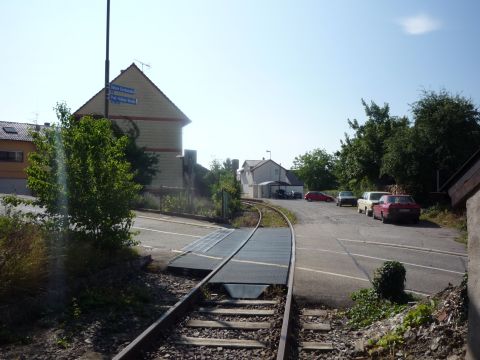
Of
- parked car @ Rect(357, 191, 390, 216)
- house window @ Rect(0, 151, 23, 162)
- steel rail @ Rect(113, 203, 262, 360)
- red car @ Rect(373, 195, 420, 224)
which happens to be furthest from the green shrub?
house window @ Rect(0, 151, 23, 162)

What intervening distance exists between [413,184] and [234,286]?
2469 cm

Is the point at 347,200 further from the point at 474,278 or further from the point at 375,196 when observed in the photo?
the point at 474,278

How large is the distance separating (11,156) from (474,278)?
44115 millimetres

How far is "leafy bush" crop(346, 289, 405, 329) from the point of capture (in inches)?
272

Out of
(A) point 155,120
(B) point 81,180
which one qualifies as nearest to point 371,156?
(A) point 155,120

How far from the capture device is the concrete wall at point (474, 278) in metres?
4.11

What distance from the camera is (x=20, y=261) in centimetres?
700

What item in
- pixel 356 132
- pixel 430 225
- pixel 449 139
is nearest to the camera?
pixel 430 225

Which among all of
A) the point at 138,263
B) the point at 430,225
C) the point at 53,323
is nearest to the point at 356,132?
the point at 430,225

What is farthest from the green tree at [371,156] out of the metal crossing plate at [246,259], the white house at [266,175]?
the white house at [266,175]

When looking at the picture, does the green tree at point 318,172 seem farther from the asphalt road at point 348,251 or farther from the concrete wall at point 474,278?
the concrete wall at point 474,278

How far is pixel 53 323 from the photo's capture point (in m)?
6.63

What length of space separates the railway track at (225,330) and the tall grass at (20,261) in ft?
6.79

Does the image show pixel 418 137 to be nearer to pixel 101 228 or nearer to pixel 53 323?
pixel 101 228
